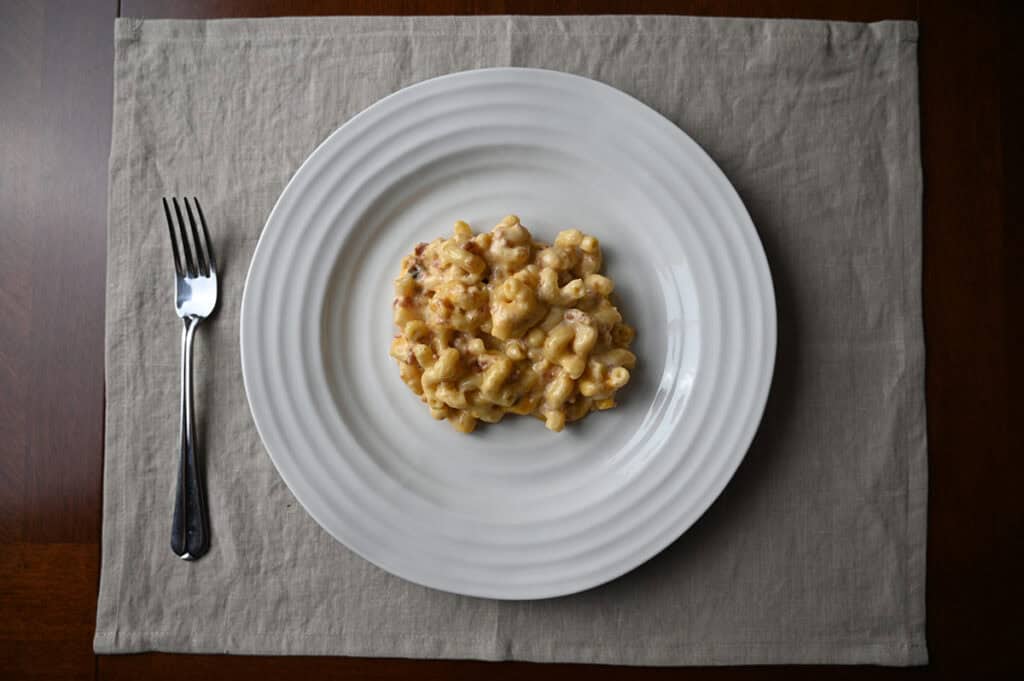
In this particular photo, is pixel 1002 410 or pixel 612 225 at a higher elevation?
pixel 612 225

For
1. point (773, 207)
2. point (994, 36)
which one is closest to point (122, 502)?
point (773, 207)

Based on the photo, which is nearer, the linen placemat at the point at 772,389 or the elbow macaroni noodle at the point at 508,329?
the elbow macaroni noodle at the point at 508,329

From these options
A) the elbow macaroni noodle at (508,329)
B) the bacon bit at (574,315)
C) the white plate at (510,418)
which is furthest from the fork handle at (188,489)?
the bacon bit at (574,315)

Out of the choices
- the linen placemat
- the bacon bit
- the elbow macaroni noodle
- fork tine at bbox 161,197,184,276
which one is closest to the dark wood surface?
the linen placemat

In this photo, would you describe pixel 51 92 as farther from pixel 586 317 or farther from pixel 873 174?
pixel 873 174

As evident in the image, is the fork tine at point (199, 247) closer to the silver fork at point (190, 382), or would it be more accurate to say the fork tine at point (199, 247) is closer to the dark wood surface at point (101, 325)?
the silver fork at point (190, 382)

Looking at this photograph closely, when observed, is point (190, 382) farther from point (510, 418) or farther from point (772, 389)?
point (772, 389)

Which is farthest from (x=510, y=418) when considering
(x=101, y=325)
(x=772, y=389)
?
(x=101, y=325)

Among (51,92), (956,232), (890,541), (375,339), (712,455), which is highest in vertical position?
(51,92)
